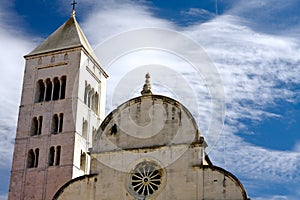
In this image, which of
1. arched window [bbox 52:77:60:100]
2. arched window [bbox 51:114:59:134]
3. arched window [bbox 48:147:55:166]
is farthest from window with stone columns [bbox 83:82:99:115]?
arched window [bbox 48:147:55:166]

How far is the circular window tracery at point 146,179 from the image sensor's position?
22797 mm

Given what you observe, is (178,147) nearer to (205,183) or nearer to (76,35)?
(205,183)

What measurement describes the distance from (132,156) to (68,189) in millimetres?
3385

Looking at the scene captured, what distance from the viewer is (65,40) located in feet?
127

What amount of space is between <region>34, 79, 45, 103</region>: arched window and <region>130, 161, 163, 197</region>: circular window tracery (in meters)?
16.0

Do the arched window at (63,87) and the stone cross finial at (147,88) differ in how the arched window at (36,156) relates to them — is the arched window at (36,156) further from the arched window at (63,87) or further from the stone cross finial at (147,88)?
the stone cross finial at (147,88)

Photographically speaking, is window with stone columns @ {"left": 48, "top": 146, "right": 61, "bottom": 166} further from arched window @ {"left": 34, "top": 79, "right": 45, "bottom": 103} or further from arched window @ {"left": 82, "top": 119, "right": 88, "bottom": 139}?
arched window @ {"left": 34, "top": 79, "right": 45, "bottom": 103}

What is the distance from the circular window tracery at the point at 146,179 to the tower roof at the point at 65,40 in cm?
1608

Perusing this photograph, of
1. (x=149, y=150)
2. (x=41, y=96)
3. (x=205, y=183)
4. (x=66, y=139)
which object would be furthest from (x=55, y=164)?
(x=205, y=183)

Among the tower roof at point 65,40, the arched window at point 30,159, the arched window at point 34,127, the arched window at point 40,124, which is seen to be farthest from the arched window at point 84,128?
the tower roof at point 65,40

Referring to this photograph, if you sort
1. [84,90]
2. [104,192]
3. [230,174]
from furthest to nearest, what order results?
[84,90] < [104,192] < [230,174]

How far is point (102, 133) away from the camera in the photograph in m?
24.7

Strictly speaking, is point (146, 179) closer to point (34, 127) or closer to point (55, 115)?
point (55, 115)

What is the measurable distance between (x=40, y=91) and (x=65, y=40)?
4317 mm
